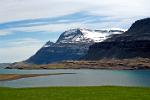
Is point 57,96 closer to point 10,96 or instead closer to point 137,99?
point 10,96

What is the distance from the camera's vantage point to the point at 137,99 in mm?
33812

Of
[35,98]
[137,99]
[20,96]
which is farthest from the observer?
[20,96]

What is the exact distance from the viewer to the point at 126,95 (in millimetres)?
36938

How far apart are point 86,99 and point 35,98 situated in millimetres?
5247

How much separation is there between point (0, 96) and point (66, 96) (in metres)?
7.33

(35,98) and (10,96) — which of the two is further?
(10,96)

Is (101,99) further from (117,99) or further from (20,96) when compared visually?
(20,96)

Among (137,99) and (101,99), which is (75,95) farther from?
(137,99)

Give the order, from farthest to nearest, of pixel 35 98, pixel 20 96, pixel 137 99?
pixel 20 96, pixel 35 98, pixel 137 99

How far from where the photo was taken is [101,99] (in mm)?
34062

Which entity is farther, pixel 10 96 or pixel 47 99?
pixel 10 96

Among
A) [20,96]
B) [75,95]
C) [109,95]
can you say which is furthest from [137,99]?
[20,96]

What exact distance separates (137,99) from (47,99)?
8470 millimetres

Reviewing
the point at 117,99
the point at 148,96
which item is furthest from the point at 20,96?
the point at 148,96
